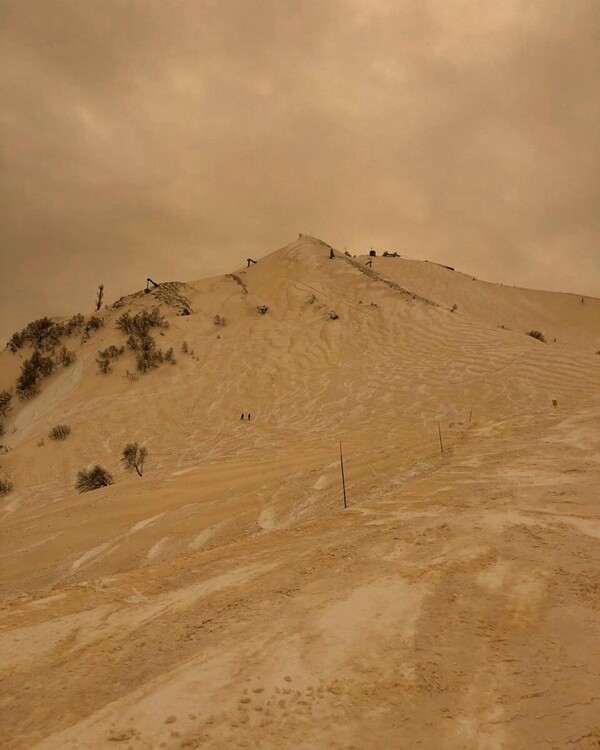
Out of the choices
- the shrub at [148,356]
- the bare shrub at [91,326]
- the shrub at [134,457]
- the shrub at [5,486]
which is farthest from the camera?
the bare shrub at [91,326]

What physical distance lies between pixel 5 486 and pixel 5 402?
8.73 metres

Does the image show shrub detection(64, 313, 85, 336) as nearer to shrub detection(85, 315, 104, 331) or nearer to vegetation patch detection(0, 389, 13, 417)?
shrub detection(85, 315, 104, 331)

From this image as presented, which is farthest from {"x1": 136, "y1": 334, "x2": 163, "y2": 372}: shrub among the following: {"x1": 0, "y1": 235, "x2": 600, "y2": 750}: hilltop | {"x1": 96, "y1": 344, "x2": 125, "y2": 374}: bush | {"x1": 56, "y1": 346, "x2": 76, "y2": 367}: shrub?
{"x1": 56, "y1": 346, "x2": 76, "y2": 367}: shrub

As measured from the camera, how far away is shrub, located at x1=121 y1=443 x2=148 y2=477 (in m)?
10.1

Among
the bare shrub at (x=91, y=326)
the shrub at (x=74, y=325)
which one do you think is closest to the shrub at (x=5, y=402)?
the bare shrub at (x=91, y=326)

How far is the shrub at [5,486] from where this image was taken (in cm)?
993

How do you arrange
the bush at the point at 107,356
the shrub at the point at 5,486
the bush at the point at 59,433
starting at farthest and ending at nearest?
1. the bush at the point at 107,356
2. the bush at the point at 59,433
3. the shrub at the point at 5,486

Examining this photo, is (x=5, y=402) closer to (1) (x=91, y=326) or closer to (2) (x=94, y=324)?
(1) (x=91, y=326)

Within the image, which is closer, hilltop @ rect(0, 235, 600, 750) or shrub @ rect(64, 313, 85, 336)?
hilltop @ rect(0, 235, 600, 750)

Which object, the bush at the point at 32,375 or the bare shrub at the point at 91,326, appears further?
the bare shrub at the point at 91,326

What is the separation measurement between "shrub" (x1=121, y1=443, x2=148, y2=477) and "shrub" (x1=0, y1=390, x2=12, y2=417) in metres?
8.78

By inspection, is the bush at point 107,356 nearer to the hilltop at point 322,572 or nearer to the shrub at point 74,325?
the hilltop at point 322,572

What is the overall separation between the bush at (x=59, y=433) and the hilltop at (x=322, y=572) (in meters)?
0.19

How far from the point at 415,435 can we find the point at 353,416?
7.61 ft
